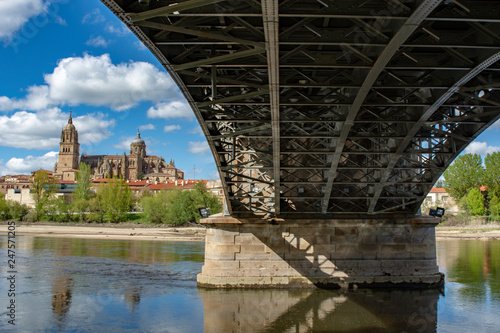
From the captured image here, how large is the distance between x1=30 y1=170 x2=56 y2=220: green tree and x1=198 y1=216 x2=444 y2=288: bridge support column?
66.2 meters

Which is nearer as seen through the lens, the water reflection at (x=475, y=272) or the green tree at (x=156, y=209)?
the water reflection at (x=475, y=272)

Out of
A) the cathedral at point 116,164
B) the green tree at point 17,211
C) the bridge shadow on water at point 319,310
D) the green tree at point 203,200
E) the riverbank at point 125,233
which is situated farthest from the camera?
the cathedral at point 116,164

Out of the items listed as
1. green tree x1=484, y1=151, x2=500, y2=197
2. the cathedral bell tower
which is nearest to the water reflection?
green tree x1=484, y1=151, x2=500, y2=197

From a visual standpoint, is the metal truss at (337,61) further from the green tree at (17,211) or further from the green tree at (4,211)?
the green tree at (4,211)

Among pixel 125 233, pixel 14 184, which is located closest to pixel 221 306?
pixel 125 233

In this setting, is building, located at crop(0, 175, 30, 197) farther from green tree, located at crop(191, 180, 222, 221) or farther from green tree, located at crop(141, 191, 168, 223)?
green tree, located at crop(191, 180, 222, 221)

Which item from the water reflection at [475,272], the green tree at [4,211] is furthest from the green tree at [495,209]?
the green tree at [4,211]

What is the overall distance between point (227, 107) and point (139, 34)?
270 inches

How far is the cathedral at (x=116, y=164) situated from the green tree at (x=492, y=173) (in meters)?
110

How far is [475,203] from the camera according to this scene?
6694cm

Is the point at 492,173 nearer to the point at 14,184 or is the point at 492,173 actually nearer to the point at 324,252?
the point at 324,252

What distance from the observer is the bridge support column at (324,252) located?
17625mm

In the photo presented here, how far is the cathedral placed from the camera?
161500 mm

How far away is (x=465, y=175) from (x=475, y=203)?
285 inches
